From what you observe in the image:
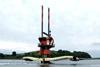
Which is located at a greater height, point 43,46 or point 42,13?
point 42,13

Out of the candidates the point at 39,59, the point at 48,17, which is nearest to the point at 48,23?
the point at 48,17

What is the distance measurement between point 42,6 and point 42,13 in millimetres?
2759

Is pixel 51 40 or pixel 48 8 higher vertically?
pixel 48 8

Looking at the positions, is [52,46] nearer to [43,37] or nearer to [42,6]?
[43,37]

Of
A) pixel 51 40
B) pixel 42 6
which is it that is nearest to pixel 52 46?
pixel 51 40

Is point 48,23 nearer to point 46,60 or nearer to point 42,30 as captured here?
point 42,30

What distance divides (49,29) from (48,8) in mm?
7516

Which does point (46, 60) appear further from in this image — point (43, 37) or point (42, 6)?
point (42, 6)

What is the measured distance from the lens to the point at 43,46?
16312cm

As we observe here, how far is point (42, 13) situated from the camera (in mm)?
164500

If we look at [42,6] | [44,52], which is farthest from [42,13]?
[44,52]

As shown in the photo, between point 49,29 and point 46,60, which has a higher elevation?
point 49,29

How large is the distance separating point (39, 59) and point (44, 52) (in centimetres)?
388

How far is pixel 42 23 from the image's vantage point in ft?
541
